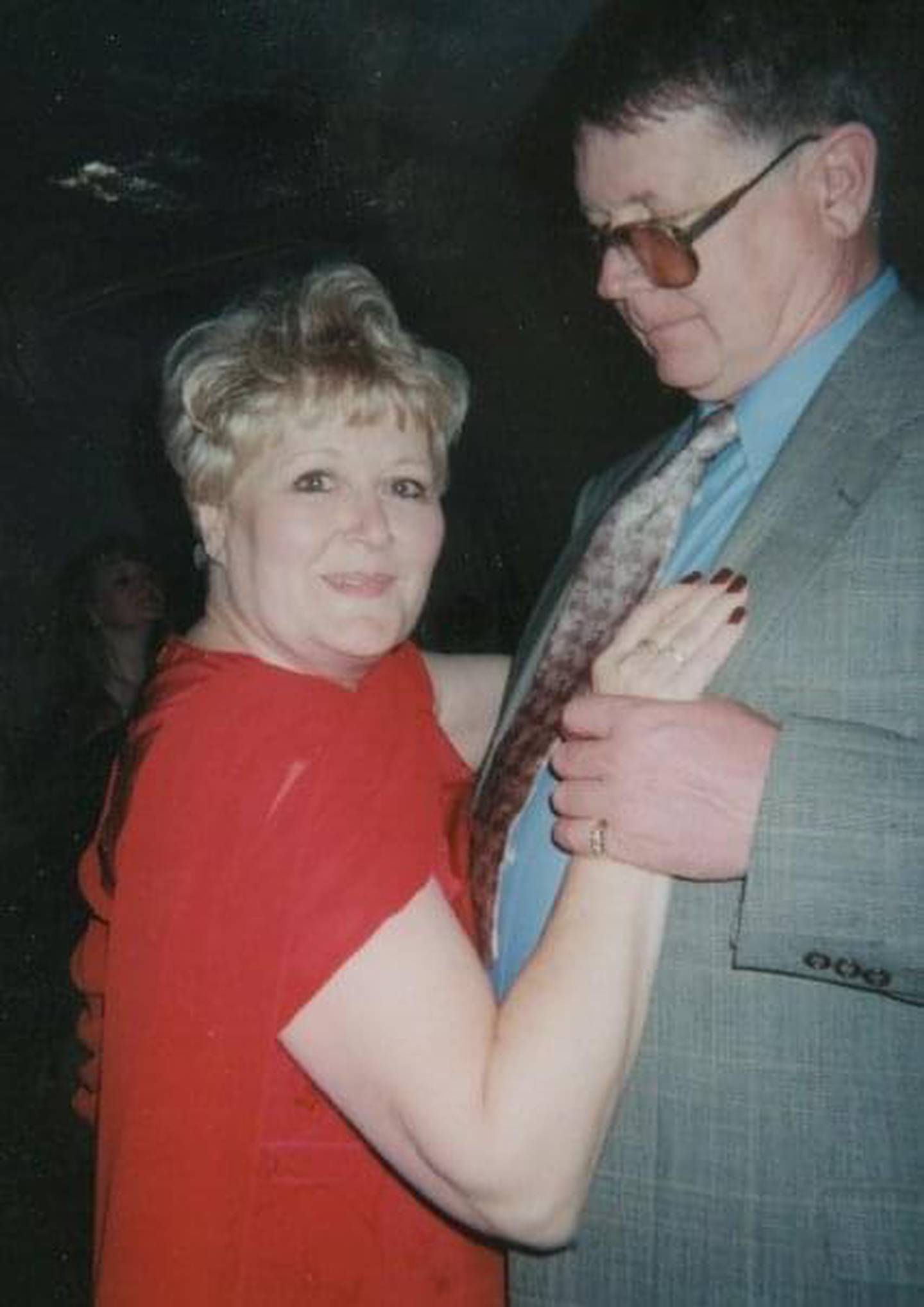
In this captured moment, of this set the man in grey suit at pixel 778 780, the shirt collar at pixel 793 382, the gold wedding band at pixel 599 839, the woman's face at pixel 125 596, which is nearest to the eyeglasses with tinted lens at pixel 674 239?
the man in grey suit at pixel 778 780

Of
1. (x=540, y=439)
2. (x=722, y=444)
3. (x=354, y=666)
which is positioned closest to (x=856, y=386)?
(x=722, y=444)

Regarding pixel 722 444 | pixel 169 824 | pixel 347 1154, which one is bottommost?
pixel 347 1154

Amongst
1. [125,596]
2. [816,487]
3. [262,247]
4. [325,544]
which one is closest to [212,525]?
[325,544]

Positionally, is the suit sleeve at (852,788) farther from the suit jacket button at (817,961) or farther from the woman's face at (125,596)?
the woman's face at (125,596)

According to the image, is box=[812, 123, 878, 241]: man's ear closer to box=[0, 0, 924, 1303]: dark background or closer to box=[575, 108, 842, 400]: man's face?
box=[575, 108, 842, 400]: man's face

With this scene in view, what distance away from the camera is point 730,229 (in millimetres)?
1717

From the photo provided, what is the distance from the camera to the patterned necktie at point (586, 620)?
5.91 ft

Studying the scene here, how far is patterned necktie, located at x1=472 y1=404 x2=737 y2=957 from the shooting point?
1.80 metres

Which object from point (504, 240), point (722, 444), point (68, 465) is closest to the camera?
point (722, 444)

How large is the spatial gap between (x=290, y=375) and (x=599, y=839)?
941 millimetres

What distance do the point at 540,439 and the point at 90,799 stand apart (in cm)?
450

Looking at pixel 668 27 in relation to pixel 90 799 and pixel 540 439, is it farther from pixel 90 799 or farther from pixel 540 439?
pixel 540 439

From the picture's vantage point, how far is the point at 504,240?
21.3 ft

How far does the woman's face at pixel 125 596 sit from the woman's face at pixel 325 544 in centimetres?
344
